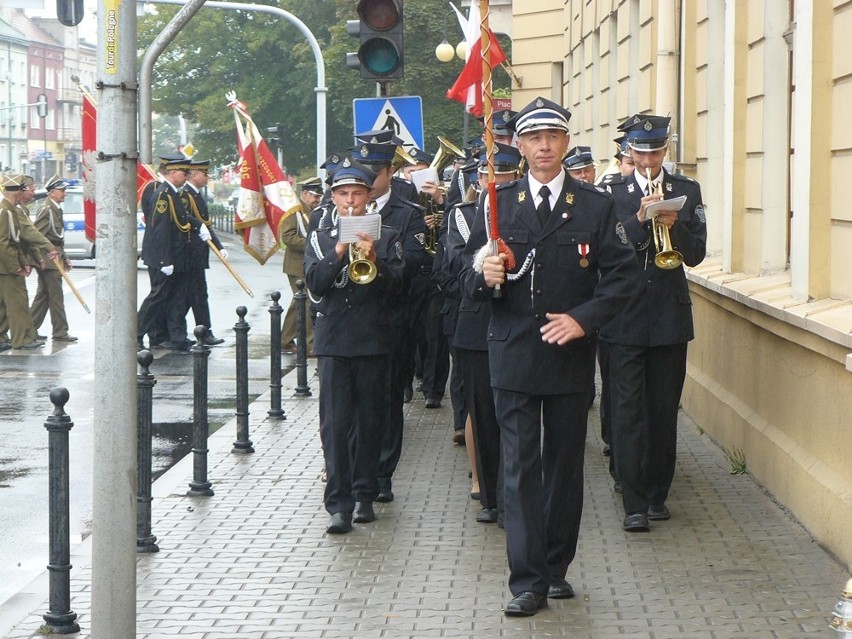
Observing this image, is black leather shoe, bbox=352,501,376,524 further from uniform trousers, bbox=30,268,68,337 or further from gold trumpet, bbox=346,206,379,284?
uniform trousers, bbox=30,268,68,337

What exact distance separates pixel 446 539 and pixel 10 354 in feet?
37.9

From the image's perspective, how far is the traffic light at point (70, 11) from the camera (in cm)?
988

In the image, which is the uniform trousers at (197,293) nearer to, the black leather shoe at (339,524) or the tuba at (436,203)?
the tuba at (436,203)

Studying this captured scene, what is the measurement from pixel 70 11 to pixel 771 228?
4753mm

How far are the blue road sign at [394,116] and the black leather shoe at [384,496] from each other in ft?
18.4

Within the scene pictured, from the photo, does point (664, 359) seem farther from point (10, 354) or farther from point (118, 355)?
point (10, 354)

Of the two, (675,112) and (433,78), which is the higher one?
(433,78)

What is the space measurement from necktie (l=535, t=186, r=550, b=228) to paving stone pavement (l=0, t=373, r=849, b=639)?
1703 mm

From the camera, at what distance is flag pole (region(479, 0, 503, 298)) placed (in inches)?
260

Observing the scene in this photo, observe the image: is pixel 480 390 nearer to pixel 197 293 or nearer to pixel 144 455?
pixel 144 455

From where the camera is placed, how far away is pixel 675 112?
14.9 m

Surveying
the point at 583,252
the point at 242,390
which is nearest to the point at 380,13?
the point at 242,390

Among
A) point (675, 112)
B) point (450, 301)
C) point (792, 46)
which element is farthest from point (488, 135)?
point (675, 112)

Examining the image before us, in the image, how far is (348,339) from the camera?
8.80 metres
